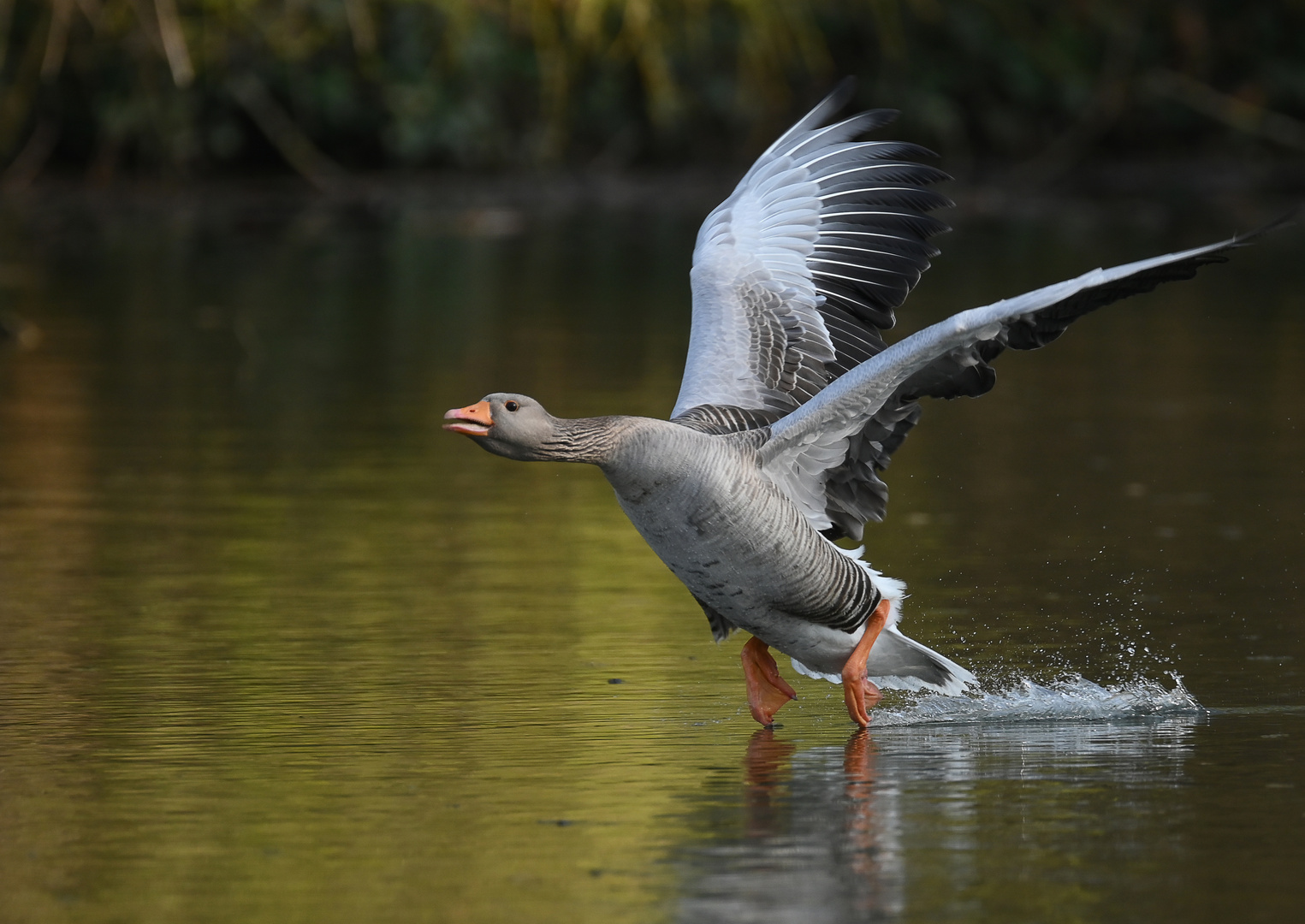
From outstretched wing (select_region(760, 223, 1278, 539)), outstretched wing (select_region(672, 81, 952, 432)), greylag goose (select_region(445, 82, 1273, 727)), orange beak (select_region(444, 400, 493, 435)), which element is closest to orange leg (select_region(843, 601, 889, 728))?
greylag goose (select_region(445, 82, 1273, 727))

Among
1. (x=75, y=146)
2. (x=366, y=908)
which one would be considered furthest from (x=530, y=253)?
(x=366, y=908)

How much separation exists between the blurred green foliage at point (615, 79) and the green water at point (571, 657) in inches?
420

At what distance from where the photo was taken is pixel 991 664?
8797mm

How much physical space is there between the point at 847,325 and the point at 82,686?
3.73m

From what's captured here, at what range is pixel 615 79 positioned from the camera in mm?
32344

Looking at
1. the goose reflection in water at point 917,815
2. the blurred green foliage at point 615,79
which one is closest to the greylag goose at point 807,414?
the goose reflection in water at point 917,815

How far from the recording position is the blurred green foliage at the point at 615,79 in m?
28.6

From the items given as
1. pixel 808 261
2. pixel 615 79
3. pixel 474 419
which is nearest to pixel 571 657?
pixel 474 419

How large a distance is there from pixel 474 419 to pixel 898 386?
157 centimetres

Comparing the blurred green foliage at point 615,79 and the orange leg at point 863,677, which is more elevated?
the blurred green foliage at point 615,79

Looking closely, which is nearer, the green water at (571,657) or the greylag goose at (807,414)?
the green water at (571,657)

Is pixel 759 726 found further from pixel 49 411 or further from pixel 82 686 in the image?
pixel 49 411

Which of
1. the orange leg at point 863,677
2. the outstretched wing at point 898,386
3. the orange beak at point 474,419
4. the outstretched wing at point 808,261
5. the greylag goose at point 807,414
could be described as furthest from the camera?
the outstretched wing at point 808,261

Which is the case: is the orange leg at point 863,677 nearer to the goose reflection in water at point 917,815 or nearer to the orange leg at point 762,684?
the goose reflection in water at point 917,815
